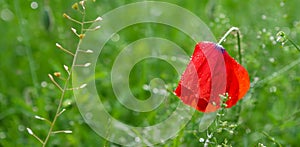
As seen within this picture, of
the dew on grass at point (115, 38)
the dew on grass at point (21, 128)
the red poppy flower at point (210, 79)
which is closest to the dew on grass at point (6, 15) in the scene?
the dew on grass at point (115, 38)

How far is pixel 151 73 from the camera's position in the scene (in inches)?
107

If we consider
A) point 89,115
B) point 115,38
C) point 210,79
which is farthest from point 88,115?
point 210,79

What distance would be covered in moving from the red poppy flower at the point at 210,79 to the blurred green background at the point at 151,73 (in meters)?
0.12

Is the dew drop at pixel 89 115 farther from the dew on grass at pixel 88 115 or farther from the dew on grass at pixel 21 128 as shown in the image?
the dew on grass at pixel 21 128

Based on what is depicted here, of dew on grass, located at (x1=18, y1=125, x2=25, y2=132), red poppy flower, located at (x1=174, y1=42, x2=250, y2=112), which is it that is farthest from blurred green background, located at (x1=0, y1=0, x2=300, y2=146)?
red poppy flower, located at (x1=174, y1=42, x2=250, y2=112)

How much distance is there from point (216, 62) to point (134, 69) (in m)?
1.31

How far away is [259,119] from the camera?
8.09 feet

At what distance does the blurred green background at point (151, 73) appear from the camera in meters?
2.13

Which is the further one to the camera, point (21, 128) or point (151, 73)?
point (151, 73)

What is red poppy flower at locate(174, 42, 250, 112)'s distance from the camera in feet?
5.29

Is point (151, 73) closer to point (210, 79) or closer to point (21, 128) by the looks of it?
point (21, 128)

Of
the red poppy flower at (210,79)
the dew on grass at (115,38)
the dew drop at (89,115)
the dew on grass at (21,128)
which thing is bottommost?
the dew on grass at (21,128)

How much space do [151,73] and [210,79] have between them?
1113mm

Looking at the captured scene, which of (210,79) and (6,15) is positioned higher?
(6,15)
